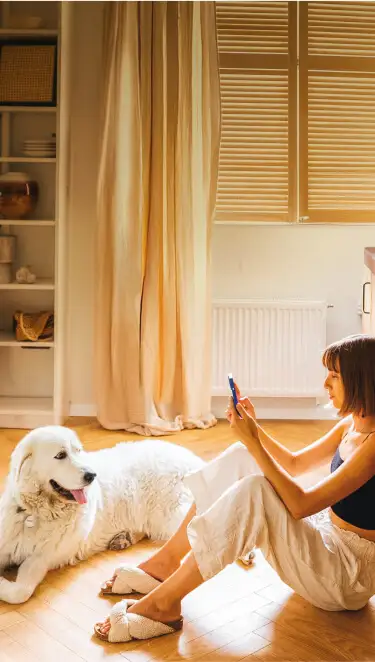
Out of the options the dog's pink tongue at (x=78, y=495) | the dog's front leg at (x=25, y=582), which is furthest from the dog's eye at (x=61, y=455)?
the dog's front leg at (x=25, y=582)

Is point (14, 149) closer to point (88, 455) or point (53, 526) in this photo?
point (88, 455)

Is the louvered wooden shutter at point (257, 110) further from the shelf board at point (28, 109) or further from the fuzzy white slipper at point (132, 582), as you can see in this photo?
the fuzzy white slipper at point (132, 582)

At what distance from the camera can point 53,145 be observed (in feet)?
12.8

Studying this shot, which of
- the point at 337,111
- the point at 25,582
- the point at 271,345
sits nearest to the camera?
the point at 25,582

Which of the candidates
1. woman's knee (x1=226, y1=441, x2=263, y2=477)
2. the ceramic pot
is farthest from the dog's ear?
the ceramic pot

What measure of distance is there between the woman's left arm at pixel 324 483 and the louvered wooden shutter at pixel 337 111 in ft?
8.11

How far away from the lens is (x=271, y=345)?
4.16 m

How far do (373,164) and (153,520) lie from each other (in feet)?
7.78

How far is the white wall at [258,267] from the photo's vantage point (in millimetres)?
4223

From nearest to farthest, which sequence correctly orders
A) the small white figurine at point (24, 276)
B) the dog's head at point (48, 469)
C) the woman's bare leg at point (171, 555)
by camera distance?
the woman's bare leg at point (171, 555)
the dog's head at point (48, 469)
the small white figurine at point (24, 276)

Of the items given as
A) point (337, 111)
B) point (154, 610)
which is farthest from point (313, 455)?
point (337, 111)

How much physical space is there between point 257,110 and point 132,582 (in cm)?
270

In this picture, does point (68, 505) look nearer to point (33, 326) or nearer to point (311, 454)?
point (311, 454)

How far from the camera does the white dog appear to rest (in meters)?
2.13
